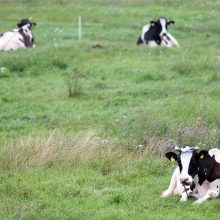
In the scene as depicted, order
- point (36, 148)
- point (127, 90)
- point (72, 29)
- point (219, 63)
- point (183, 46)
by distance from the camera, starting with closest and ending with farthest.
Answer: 1. point (36, 148)
2. point (127, 90)
3. point (219, 63)
4. point (183, 46)
5. point (72, 29)

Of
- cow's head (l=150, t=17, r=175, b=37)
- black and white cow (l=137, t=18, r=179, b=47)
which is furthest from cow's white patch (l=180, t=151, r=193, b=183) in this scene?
cow's head (l=150, t=17, r=175, b=37)

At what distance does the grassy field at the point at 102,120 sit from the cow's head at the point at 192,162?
432 mm

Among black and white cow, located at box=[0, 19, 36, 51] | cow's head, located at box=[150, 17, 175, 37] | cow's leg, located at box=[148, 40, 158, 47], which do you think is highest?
cow's head, located at box=[150, 17, 175, 37]

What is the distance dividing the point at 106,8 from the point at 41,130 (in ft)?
76.1

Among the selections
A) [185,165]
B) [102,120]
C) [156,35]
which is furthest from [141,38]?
[185,165]

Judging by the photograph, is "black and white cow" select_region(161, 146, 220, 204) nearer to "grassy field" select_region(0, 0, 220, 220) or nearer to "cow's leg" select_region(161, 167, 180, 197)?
"cow's leg" select_region(161, 167, 180, 197)

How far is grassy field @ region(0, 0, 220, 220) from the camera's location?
402 inches

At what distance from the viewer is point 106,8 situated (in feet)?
123

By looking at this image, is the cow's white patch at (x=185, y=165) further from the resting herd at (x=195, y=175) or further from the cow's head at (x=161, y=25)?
the cow's head at (x=161, y=25)

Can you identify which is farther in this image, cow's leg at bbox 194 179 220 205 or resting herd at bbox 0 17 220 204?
resting herd at bbox 0 17 220 204

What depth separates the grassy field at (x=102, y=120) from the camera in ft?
33.5

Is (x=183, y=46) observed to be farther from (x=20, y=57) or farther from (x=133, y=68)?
(x=20, y=57)

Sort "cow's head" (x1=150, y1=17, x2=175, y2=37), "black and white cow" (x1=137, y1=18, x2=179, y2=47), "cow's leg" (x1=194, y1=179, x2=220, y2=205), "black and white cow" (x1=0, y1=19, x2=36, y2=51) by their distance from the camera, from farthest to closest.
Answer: "cow's head" (x1=150, y1=17, x2=175, y2=37) → "black and white cow" (x1=137, y1=18, x2=179, y2=47) → "black and white cow" (x1=0, y1=19, x2=36, y2=51) → "cow's leg" (x1=194, y1=179, x2=220, y2=205)

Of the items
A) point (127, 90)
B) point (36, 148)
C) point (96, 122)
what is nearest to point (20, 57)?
point (127, 90)
